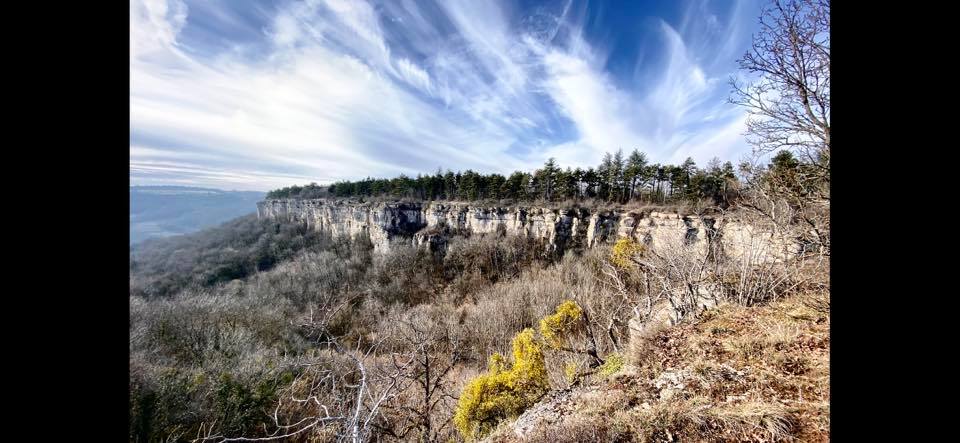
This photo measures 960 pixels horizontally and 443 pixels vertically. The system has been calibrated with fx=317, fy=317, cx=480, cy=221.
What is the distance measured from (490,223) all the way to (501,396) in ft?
94.2

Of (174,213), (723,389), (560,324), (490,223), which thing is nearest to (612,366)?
(723,389)

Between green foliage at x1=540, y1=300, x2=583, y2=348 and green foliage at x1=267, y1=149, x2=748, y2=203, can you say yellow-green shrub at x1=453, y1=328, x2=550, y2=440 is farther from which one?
green foliage at x1=267, y1=149, x2=748, y2=203

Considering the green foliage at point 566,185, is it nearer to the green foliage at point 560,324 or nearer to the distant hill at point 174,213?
the green foliage at point 560,324

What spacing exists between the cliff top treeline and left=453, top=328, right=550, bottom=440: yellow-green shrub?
2265 centimetres

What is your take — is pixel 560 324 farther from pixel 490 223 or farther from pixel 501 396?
pixel 490 223

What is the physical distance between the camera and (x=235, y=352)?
526 inches

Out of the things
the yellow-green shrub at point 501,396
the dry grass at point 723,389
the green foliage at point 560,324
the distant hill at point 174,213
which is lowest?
the yellow-green shrub at point 501,396

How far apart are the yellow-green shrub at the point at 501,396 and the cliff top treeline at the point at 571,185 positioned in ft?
74.3

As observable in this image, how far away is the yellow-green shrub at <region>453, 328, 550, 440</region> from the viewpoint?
8.11 meters

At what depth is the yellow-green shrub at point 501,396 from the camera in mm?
8109

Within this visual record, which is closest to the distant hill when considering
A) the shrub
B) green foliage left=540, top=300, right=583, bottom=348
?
the shrub

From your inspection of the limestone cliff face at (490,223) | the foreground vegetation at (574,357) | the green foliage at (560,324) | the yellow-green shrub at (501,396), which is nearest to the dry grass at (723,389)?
the foreground vegetation at (574,357)

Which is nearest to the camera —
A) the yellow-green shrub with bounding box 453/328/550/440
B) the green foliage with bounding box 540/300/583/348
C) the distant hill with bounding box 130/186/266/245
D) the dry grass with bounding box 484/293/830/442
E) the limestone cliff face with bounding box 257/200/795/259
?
the distant hill with bounding box 130/186/266/245
